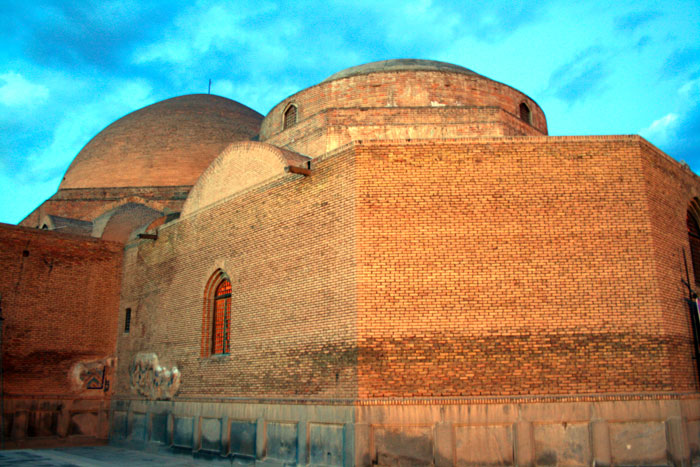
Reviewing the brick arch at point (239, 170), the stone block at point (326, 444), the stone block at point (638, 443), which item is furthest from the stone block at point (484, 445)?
the brick arch at point (239, 170)

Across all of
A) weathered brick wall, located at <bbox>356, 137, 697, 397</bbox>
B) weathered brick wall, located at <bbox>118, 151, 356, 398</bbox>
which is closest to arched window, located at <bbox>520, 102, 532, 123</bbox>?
weathered brick wall, located at <bbox>356, 137, 697, 397</bbox>

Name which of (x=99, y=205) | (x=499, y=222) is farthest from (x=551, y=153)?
(x=99, y=205)

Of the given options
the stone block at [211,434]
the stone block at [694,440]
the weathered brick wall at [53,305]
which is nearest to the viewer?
the stone block at [694,440]

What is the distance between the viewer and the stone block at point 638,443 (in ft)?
24.0

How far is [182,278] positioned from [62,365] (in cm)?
352

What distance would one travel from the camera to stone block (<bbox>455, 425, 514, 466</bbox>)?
7.33 meters

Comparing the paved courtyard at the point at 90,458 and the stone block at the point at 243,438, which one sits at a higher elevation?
the stone block at the point at 243,438

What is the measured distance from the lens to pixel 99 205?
59.8 ft

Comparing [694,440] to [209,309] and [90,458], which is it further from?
[90,458]

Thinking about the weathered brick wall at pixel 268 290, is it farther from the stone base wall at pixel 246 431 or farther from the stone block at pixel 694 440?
the stone block at pixel 694 440

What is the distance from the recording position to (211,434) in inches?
394

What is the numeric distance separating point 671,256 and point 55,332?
1168 cm

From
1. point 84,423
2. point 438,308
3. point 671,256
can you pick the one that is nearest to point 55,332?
point 84,423

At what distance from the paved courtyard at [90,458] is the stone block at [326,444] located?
6.67 feet
